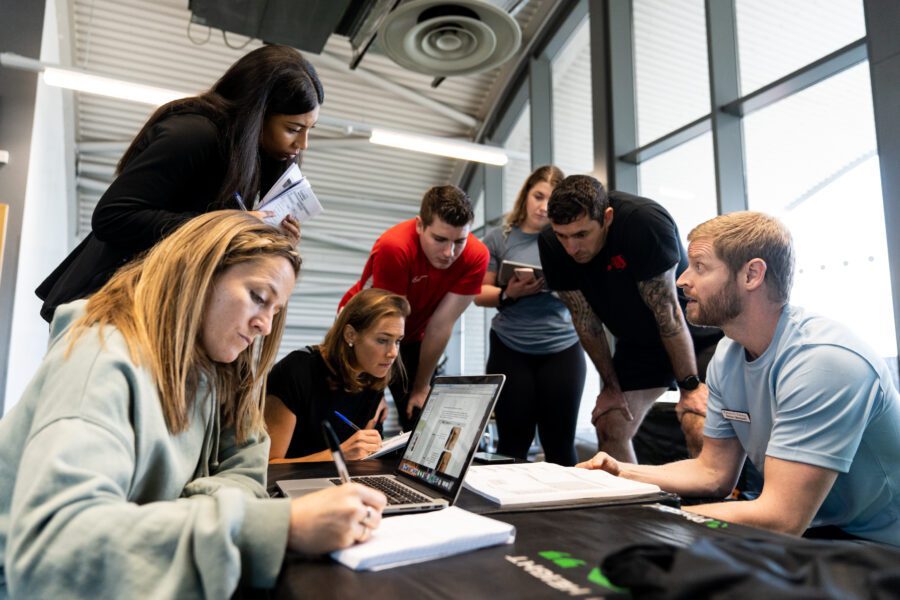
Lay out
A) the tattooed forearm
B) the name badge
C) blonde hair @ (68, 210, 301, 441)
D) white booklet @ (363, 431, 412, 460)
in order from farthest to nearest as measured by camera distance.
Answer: the tattooed forearm
white booklet @ (363, 431, 412, 460)
the name badge
blonde hair @ (68, 210, 301, 441)

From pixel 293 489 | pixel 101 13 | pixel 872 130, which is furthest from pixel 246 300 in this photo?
pixel 101 13

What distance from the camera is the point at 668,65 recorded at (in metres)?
4.71

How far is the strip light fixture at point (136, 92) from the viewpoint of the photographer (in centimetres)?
444

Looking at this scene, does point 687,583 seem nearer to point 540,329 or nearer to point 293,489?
point 293,489

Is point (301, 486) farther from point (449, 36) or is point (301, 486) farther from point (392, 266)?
point (449, 36)

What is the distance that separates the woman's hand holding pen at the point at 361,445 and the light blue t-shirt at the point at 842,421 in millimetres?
1028

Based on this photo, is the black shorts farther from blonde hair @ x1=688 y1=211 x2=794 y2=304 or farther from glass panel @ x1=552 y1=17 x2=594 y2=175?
glass panel @ x1=552 y1=17 x2=594 y2=175

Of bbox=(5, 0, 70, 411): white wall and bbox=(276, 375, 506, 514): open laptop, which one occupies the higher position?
bbox=(5, 0, 70, 411): white wall

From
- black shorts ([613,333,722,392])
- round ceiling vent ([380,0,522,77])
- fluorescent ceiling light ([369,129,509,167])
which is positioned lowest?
black shorts ([613,333,722,392])

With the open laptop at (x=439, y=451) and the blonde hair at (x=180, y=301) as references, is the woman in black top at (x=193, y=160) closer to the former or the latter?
the blonde hair at (x=180, y=301)

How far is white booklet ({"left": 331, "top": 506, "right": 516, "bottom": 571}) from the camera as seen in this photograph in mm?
753

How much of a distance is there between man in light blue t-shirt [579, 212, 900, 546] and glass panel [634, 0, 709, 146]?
3.08m

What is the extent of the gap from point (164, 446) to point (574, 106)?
574 centimetres

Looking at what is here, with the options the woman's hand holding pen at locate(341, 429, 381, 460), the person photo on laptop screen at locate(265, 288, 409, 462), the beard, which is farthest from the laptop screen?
the beard
